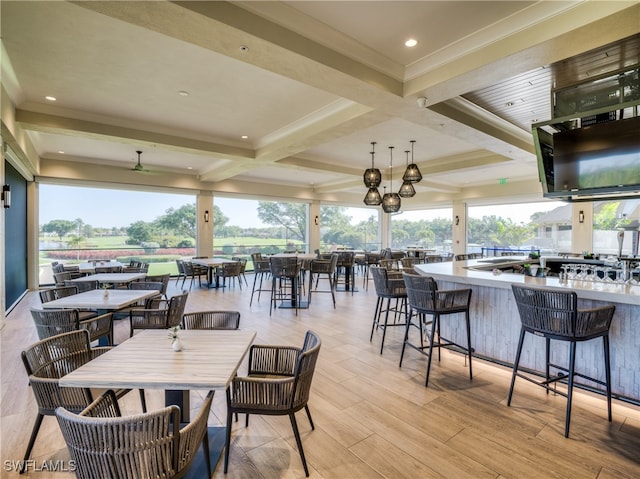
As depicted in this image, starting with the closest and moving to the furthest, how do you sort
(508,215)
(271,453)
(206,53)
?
(271,453) → (206,53) → (508,215)

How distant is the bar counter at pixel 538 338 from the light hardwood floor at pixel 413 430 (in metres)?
0.21

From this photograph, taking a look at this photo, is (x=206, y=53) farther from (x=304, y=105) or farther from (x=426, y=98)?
(x=426, y=98)

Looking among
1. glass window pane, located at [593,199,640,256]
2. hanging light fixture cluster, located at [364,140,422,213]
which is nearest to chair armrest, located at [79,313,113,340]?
hanging light fixture cluster, located at [364,140,422,213]

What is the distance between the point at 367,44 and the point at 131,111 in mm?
3851

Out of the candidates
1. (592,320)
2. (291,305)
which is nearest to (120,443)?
(592,320)

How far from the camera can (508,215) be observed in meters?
11.3

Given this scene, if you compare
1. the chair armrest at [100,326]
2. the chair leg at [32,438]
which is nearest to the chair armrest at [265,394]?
the chair leg at [32,438]

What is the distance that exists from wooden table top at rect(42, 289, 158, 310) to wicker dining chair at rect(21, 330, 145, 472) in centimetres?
117

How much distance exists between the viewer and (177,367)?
177 cm

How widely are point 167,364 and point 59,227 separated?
30.1 feet

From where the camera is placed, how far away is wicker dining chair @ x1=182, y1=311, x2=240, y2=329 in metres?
2.75

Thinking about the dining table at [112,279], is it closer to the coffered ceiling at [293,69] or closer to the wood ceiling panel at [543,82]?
the coffered ceiling at [293,69]

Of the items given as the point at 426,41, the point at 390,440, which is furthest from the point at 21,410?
the point at 426,41

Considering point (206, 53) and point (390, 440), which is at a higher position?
point (206, 53)
